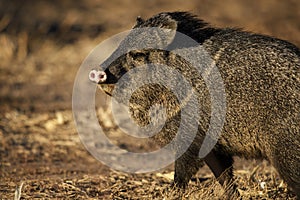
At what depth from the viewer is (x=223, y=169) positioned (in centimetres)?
516

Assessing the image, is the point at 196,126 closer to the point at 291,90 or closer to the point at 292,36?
the point at 291,90

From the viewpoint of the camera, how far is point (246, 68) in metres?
4.76

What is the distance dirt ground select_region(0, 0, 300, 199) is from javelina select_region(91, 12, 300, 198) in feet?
1.29

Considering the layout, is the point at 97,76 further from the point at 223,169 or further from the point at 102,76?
the point at 223,169

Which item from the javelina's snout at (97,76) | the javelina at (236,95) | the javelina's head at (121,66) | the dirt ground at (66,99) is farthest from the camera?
the dirt ground at (66,99)

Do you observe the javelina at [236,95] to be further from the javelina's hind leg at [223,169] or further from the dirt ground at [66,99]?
the dirt ground at [66,99]

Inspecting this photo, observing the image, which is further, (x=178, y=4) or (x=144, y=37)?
(x=178, y=4)

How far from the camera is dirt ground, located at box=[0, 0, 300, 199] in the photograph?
5633mm

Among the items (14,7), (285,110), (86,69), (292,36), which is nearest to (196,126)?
(285,110)

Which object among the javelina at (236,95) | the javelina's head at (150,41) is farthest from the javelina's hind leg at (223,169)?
the javelina's head at (150,41)

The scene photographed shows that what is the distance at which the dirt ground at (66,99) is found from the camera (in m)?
5.63

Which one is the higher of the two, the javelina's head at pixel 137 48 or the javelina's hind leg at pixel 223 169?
the javelina's head at pixel 137 48

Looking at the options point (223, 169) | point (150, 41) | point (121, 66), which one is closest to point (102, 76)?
point (121, 66)

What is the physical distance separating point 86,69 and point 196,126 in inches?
225
